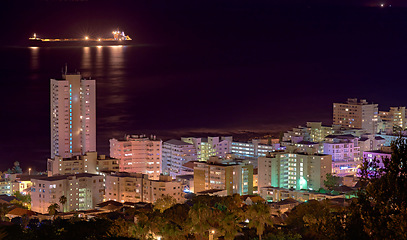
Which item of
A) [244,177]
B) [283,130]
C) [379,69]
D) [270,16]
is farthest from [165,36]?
[244,177]

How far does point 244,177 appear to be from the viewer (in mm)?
16375

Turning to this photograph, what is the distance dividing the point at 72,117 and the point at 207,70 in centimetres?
2752

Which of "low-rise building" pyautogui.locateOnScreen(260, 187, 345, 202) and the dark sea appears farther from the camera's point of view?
the dark sea

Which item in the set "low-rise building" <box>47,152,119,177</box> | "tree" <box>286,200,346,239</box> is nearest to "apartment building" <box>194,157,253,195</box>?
"low-rise building" <box>47,152,119,177</box>

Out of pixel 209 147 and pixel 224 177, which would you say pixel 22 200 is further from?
pixel 209 147

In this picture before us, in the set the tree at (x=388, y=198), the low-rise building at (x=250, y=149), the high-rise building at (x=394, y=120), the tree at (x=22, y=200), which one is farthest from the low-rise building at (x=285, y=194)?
the tree at (x=388, y=198)

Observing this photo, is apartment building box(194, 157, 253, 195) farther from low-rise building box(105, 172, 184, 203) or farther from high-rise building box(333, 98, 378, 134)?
high-rise building box(333, 98, 378, 134)

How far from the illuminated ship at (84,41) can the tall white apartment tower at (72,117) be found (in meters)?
45.1

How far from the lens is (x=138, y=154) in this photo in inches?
720

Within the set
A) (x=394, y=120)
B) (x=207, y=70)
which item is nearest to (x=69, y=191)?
(x=394, y=120)

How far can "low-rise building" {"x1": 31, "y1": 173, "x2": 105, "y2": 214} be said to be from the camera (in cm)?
1466

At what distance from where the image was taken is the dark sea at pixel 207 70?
26375 mm

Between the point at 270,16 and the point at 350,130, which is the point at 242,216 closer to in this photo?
the point at 350,130

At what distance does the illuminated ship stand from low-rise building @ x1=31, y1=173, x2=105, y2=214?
48393 mm
